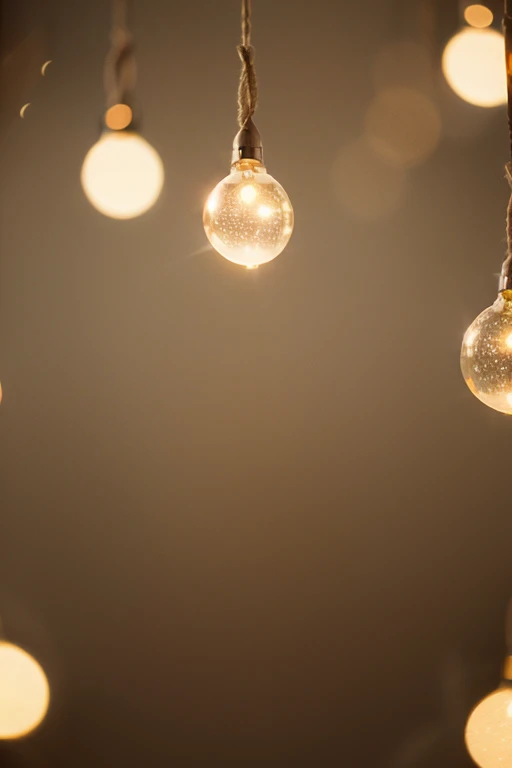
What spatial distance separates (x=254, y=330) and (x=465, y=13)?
3.64ft

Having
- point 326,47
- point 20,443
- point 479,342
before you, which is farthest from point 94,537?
point 326,47

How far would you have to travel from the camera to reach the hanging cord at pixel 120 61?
6.40 feet

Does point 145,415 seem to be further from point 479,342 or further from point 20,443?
point 479,342

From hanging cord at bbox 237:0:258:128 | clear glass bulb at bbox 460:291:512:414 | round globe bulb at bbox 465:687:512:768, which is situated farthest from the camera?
round globe bulb at bbox 465:687:512:768

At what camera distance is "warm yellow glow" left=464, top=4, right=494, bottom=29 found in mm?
1937

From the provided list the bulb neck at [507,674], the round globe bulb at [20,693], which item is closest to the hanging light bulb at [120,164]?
the round globe bulb at [20,693]

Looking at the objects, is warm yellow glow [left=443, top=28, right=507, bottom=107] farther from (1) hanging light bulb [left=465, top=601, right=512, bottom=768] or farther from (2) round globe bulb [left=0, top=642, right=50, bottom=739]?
(2) round globe bulb [left=0, top=642, right=50, bottom=739]

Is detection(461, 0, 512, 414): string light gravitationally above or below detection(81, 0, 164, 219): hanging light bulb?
below

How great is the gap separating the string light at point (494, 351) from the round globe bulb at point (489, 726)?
1.16m

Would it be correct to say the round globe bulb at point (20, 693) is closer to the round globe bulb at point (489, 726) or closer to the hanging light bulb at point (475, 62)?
the round globe bulb at point (489, 726)

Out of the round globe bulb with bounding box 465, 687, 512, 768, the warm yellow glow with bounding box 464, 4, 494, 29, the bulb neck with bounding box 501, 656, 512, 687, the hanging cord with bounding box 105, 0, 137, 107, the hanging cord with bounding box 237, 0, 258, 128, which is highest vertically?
the hanging cord with bounding box 105, 0, 137, 107

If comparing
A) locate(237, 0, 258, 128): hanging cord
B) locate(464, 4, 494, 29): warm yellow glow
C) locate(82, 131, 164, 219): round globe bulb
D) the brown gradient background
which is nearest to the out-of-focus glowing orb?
the brown gradient background

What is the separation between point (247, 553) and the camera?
187 centimetres

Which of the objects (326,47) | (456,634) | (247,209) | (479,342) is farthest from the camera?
(326,47)
